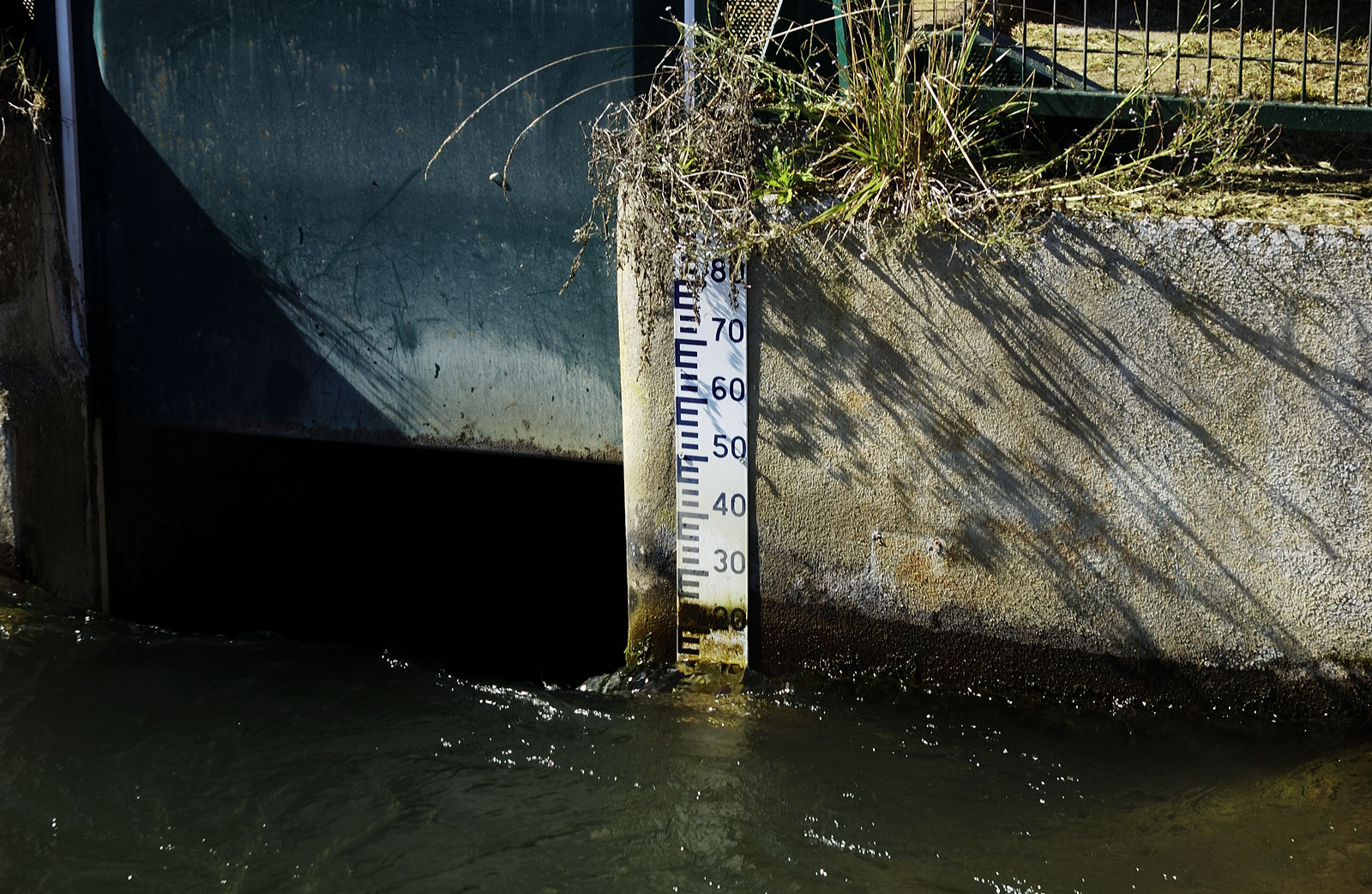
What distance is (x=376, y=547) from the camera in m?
6.81

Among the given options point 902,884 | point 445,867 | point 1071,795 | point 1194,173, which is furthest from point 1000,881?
point 1194,173

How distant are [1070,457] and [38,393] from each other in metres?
3.85

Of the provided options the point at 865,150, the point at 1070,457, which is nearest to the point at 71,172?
the point at 865,150

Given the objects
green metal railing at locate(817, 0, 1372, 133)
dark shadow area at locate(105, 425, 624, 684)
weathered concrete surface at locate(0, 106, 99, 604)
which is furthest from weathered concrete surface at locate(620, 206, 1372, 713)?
weathered concrete surface at locate(0, 106, 99, 604)

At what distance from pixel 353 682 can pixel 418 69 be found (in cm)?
223

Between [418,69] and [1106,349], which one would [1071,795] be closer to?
[1106,349]

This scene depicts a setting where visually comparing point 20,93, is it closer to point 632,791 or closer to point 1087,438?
point 632,791

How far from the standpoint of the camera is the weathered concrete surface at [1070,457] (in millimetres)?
3715

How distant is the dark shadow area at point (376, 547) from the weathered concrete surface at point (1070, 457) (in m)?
1.55

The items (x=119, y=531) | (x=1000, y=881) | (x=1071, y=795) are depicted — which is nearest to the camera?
(x=1000, y=881)

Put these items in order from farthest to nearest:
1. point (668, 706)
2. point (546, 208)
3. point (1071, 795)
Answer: point (546, 208) → point (668, 706) → point (1071, 795)

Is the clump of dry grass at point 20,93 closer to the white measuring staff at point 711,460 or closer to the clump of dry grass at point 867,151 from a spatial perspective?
the clump of dry grass at point 867,151

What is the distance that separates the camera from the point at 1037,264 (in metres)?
3.84

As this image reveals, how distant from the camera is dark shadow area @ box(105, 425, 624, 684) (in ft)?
18.5
